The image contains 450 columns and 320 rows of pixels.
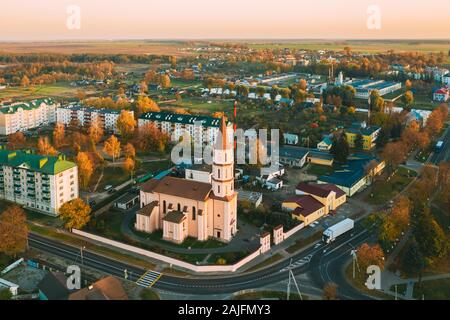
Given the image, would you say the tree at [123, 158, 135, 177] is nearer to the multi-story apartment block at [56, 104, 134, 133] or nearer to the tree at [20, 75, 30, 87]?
the multi-story apartment block at [56, 104, 134, 133]

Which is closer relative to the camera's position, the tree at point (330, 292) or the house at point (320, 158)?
the tree at point (330, 292)

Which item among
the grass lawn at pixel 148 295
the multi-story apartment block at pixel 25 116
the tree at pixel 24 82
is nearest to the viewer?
the grass lawn at pixel 148 295

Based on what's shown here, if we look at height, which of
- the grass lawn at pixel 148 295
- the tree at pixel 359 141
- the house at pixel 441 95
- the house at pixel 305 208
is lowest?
the grass lawn at pixel 148 295

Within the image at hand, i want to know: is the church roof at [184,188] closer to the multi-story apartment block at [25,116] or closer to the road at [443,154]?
the road at [443,154]

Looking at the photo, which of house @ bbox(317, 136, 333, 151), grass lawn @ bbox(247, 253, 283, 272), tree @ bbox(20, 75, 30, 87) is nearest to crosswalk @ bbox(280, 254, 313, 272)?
grass lawn @ bbox(247, 253, 283, 272)

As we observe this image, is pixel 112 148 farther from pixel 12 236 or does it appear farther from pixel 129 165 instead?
pixel 12 236

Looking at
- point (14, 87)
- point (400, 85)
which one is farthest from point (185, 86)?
point (400, 85)

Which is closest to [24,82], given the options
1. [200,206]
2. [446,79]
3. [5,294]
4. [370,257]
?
[200,206]

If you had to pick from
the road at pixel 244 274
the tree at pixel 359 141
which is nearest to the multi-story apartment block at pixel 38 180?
the road at pixel 244 274
